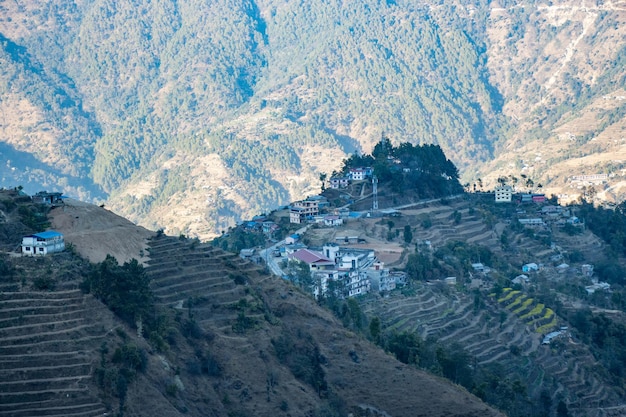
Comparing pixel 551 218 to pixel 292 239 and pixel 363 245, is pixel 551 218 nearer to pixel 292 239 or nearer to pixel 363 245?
pixel 363 245

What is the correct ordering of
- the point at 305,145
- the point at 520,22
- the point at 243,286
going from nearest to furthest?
the point at 243,286 → the point at 305,145 → the point at 520,22

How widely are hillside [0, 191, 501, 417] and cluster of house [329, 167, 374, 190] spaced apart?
2944cm

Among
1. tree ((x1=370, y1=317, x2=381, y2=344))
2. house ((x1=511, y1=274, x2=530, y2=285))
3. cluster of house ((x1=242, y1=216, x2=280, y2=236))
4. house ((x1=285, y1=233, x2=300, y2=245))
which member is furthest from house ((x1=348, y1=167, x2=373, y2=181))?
tree ((x1=370, y1=317, x2=381, y2=344))

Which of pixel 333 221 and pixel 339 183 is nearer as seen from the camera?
pixel 333 221

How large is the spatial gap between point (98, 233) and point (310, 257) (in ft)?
51.6

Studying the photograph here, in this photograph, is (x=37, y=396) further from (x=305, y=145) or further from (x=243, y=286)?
(x=305, y=145)

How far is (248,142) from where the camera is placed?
12812 centimetres

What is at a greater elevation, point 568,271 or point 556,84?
point 556,84

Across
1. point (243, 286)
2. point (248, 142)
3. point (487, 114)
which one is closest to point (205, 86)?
point (248, 142)

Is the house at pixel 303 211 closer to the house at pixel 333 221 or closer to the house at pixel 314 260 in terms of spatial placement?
the house at pixel 333 221

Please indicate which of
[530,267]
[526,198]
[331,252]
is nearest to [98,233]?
[331,252]

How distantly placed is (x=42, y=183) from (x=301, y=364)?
→ 3981 inches

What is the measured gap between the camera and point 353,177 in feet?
239

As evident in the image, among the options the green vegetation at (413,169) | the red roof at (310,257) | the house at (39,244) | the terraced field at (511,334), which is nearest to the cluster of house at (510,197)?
the green vegetation at (413,169)
